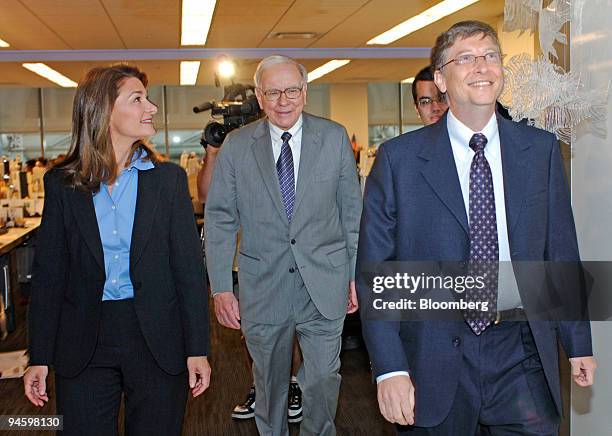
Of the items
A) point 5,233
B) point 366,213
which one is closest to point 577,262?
point 366,213

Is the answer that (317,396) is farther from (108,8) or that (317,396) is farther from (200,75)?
(200,75)

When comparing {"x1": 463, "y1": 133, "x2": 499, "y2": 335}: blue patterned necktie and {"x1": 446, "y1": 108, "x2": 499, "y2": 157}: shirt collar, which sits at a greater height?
{"x1": 446, "y1": 108, "x2": 499, "y2": 157}: shirt collar

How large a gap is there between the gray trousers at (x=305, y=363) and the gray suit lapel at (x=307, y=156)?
1.19 ft

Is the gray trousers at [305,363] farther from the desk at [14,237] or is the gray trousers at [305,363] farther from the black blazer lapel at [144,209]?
the desk at [14,237]

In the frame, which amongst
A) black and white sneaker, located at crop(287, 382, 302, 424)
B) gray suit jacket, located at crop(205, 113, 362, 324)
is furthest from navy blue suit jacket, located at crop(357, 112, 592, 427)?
black and white sneaker, located at crop(287, 382, 302, 424)

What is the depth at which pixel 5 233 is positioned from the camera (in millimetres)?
7363

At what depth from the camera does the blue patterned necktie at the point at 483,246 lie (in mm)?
2080

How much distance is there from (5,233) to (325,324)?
16.1 ft

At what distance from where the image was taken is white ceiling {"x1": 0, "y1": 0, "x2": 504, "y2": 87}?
9156 millimetres

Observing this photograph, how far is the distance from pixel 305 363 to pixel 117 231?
1342mm

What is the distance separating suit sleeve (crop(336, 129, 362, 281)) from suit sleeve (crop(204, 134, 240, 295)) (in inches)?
19.1

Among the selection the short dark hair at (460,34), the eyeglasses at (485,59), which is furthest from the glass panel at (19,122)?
the eyeglasses at (485,59)

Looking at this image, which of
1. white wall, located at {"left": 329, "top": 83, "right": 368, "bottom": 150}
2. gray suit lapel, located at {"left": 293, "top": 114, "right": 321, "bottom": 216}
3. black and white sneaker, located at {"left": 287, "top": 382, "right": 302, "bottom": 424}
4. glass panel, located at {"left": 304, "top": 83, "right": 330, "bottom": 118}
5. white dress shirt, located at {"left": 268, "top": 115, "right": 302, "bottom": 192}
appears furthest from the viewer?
glass panel, located at {"left": 304, "top": 83, "right": 330, "bottom": 118}

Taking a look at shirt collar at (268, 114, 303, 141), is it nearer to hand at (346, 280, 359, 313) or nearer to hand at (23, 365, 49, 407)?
hand at (346, 280, 359, 313)
